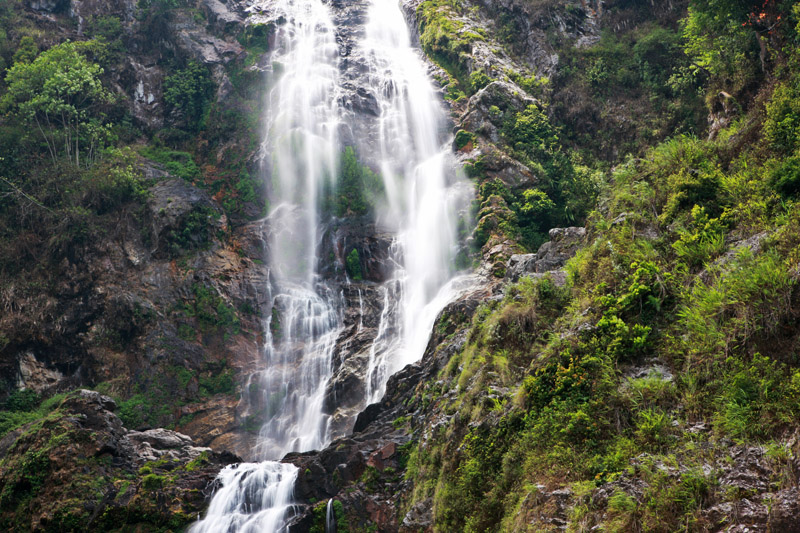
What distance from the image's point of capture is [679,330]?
8.29m

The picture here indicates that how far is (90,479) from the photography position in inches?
587

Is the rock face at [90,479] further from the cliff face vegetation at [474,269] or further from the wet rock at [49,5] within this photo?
the wet rock at [49,5]

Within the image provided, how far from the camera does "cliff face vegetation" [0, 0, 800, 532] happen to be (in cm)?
736

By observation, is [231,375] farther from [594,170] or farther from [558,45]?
[558,45]

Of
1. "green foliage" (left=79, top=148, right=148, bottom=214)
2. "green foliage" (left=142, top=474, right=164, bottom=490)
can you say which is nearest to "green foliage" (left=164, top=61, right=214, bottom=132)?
"green foliage" (left=79, top=148, right=148, bottom=214)

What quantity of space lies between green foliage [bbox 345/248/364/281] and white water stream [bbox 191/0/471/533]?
123cm

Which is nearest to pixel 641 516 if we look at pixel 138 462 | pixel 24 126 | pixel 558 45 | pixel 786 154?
pixel 786 154

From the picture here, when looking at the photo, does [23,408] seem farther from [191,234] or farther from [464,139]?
[464,139]

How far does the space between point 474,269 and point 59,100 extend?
2181 cm

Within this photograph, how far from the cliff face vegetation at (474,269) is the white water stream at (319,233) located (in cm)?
83

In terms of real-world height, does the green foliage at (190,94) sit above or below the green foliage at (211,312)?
above

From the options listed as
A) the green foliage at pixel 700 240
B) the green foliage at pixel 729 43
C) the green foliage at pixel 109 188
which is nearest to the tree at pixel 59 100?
the green foliage at pixel 109 188

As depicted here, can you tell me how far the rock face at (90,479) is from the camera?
47.0ft

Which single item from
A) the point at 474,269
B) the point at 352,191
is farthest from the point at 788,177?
the point at 352,191
